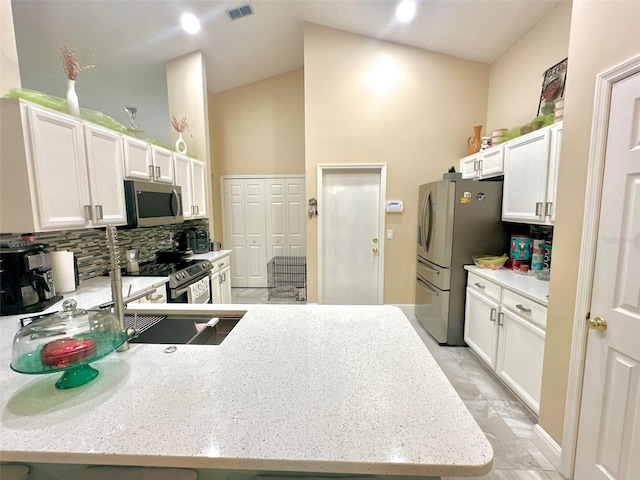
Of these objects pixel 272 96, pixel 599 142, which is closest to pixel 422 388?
pixel 599 142

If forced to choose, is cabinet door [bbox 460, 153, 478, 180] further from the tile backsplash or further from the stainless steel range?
the tile backsplash

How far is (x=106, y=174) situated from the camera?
220 cm

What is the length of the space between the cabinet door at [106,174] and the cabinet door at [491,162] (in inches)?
136

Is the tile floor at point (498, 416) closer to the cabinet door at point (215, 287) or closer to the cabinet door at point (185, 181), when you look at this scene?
the cabinet door at point (215, 287)

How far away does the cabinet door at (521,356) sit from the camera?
1.94 m

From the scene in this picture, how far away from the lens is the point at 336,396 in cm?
85

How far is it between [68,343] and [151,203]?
2.06m

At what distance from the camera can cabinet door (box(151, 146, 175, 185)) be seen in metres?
2.83

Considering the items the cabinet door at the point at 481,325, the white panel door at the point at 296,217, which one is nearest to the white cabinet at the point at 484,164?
the cabinet door at the point at 481,325

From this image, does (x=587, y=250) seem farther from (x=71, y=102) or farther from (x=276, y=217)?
(x=276, y=217)

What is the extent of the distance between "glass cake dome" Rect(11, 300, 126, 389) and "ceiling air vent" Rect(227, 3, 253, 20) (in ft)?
11.6

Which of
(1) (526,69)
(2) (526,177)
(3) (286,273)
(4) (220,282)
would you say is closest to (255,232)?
(3) (286,273)

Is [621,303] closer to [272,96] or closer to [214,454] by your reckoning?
[214,454]

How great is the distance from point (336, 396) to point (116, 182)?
95.1 inches
